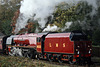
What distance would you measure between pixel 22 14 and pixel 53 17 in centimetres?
510

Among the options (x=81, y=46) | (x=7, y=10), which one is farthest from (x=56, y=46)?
(x=7, y=10)

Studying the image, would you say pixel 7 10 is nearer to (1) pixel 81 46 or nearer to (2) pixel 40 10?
(2) pixel 40 10

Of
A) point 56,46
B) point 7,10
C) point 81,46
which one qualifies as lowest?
point 56,46

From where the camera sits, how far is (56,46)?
17.9m

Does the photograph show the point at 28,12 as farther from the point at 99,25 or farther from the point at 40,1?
the point at 99,25

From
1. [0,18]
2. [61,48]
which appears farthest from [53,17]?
[0,18]

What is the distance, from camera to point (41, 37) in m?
19.5

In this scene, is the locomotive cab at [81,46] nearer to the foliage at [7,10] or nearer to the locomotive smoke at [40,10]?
the locomotive smoke at [40,10]

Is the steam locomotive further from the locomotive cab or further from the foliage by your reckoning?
the foliage

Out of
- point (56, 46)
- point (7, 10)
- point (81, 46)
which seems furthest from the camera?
point (7, 10)

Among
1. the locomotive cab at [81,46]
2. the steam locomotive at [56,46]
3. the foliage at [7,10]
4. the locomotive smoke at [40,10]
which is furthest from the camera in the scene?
the foliage at [7,10]

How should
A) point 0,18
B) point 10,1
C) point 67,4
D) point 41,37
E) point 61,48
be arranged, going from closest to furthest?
point 61,48
point 41,37
point 67,4
point 0,18
point 10,1

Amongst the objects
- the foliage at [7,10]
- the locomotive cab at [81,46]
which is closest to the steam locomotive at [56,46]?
the locomotive cab at [81,46]

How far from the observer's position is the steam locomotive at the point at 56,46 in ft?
52.7
